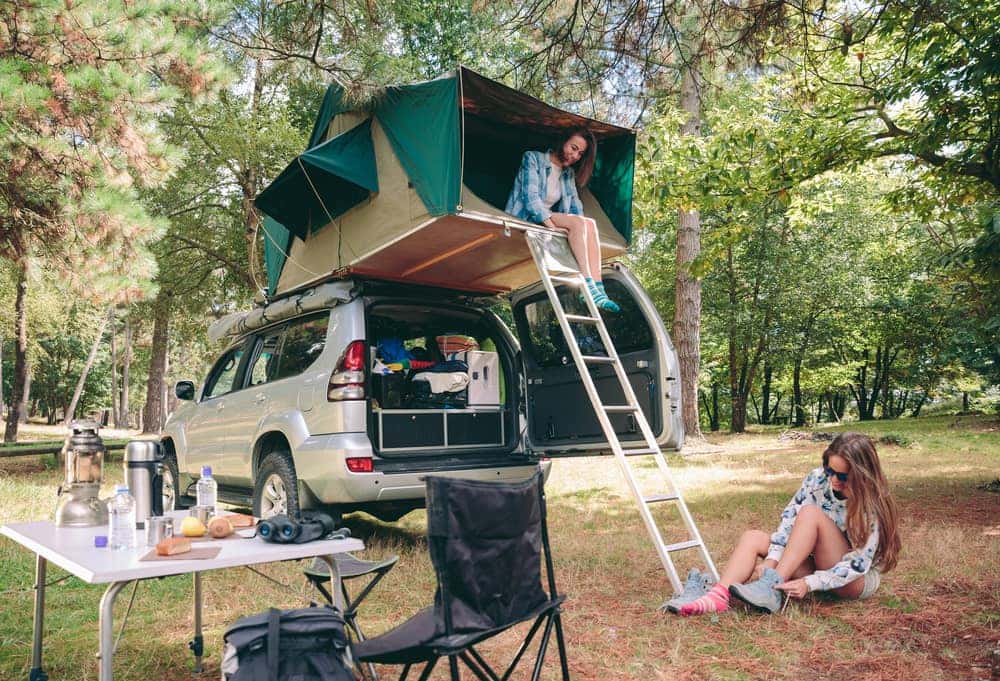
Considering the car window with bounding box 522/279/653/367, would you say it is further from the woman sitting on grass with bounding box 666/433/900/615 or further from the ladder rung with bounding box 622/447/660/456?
the woman sitting on grass with bounding box 666/433/900/615

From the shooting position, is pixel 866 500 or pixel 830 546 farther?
pixel 830 546

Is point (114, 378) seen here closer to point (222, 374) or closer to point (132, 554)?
point (222, 374)

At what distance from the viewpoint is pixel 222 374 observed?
6.72 meters

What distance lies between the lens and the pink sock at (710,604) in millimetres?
3812

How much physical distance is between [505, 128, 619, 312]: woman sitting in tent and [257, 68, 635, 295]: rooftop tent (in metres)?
0.15

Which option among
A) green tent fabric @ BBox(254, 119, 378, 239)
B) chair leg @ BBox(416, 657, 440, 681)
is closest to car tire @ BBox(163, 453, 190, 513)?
green tent fabric @ BBox(254, 119, 378, 239)

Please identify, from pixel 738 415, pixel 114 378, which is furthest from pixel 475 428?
pixel 114 378

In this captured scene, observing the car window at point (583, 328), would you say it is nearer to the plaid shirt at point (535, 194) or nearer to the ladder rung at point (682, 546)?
the plaid shirt at point (535, 194)

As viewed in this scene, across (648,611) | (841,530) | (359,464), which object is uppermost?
(359,464)

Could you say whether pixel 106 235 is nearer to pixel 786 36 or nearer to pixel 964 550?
pixel 786 36

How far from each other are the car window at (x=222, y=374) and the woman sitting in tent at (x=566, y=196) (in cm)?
289

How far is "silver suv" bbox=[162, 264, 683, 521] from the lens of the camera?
4.84 metres

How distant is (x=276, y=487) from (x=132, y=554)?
2.82 metres

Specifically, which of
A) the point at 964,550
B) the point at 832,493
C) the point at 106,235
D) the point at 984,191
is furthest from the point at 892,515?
the point at 106,235
